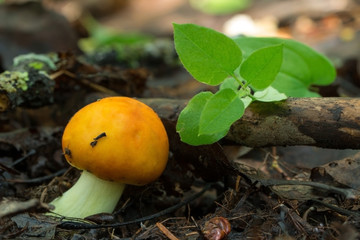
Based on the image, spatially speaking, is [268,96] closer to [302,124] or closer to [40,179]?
[302,124]

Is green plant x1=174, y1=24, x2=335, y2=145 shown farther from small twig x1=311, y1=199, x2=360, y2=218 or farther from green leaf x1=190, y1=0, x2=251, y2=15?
green leaf x1=190, y1=0, x2=251, y2=15

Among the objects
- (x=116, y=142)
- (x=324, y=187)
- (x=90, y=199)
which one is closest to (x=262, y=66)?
(x=324, y=187)

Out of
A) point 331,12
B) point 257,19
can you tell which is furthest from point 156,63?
point 331,12

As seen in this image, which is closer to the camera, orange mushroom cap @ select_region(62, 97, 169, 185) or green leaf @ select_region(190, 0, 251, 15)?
orange mushroom cap @ select_region(62, 97, 169, 185)

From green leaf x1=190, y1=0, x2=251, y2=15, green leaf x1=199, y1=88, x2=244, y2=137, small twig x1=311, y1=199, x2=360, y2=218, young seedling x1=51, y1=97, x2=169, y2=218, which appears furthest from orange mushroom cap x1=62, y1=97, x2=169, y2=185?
green leaf x1=190, y1=0, x2=251, y2=15

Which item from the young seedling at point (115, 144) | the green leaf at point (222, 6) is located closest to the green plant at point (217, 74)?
the young seedling at point (115, 144)

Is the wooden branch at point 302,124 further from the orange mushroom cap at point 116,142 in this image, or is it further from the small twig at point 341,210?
the orange mushroom cap at point 116,142
